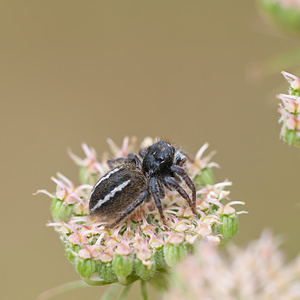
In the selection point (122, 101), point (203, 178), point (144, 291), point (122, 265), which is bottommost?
point (144, 291)

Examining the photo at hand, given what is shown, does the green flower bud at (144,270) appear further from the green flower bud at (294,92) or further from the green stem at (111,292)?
the green flower bud at (294,92)

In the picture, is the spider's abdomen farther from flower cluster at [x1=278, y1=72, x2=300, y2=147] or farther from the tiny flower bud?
flower cluster at [x1=278, y1=72, x2=300, y2=147]

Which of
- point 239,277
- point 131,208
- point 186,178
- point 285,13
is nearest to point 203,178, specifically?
point 186,178

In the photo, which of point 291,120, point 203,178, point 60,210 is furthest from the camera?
point 203,178

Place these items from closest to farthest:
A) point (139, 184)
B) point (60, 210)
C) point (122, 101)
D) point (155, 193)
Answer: point (155, 193) → point (139, 184) → point (60, 210) → point (122, 101)

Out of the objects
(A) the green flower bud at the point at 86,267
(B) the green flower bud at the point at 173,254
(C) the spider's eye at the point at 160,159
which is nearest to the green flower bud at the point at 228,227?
(B) the green flower bud at the point at 173,254

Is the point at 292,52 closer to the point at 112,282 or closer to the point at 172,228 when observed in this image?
the point at 172,228

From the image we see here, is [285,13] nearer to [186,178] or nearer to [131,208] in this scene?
[186,178]
